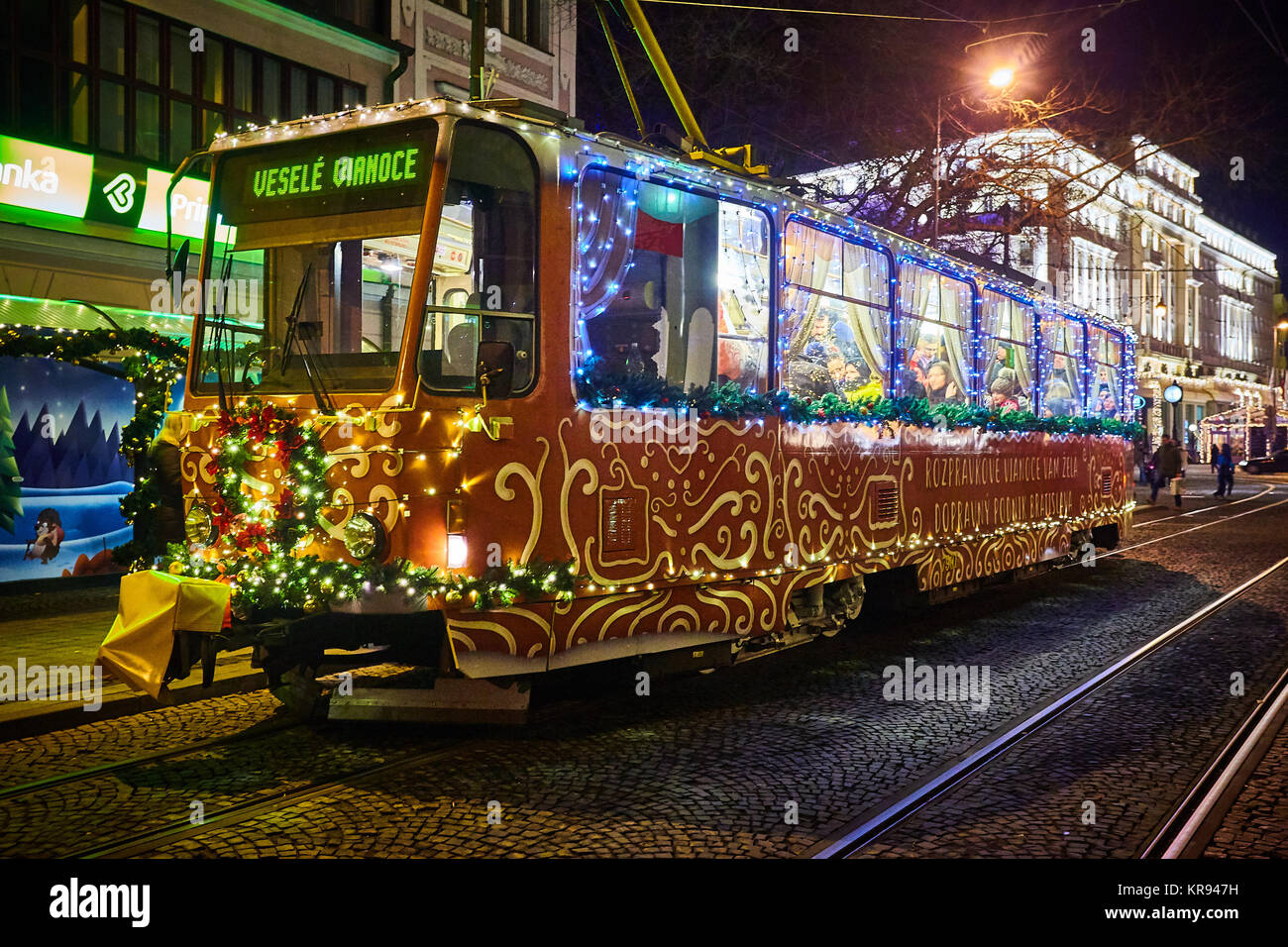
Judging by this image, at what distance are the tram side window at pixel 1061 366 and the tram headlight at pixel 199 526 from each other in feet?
30.8

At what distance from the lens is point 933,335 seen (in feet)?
33.0

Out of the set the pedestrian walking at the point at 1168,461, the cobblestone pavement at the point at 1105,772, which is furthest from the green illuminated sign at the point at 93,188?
the pedestrian walking at the point at 1168,461

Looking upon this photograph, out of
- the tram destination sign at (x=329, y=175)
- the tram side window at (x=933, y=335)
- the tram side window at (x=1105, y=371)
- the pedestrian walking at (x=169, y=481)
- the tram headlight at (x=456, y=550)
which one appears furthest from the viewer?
the tram side window at (x=1105, y=371)

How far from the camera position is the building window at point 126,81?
1258 centimetres

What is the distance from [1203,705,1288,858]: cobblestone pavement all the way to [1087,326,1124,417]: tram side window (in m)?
9.27

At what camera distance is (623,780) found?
558 centimetres

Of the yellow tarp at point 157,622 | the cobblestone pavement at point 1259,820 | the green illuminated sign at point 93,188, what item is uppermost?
the green illuminated sign at point 93,188

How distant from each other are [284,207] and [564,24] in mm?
15483

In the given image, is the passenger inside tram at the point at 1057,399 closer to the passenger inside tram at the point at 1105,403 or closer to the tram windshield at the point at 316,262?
the passenger inside tram at the point at 1105,403

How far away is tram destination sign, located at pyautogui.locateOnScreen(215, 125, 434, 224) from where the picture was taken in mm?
5891

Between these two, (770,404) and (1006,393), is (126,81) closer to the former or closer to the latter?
(770,404)

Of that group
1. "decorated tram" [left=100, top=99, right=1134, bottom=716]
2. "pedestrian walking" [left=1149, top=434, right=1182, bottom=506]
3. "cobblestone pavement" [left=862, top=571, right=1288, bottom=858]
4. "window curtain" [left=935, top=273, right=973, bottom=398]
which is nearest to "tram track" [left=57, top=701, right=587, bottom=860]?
"decorated tram" [left=100, top=99, right=1134, bottom=716]

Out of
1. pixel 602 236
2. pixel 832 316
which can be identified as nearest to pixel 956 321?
pixel 832 316
